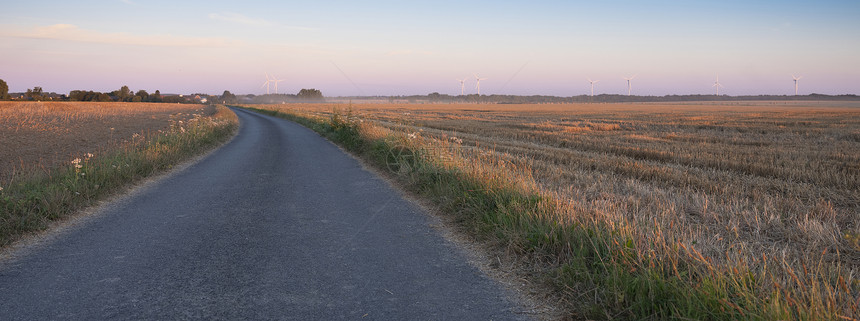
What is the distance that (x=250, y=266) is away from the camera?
4.93 metres

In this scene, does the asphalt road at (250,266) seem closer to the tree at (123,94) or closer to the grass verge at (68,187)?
the grass verge at (68,187)

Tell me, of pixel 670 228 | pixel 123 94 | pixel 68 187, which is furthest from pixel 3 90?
pixel 670 228

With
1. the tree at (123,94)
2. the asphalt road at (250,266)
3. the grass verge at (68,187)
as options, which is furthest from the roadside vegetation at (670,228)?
the tree at (123,94)

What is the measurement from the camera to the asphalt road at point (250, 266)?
154 inches

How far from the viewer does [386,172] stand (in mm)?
11766

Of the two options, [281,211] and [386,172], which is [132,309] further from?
[386,172]

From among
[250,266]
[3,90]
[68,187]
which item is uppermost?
[3,90]

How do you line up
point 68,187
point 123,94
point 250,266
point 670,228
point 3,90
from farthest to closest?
point 123,94, point 3,90, point 68,187, point 670,228, point 250,266

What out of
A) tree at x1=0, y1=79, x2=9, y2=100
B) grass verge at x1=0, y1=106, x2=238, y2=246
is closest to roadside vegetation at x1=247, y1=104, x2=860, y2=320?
grass verge at x1=0, y1=106, x2=238, y2=246

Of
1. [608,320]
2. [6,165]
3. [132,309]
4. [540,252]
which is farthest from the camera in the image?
Result: [6,165]

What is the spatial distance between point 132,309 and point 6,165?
12.5 m

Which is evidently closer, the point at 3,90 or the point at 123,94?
the point at 3,90

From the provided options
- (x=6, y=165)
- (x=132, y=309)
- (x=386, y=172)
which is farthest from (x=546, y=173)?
(x=6, y=165)

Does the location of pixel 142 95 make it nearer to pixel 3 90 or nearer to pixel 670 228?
pixel 3 90
